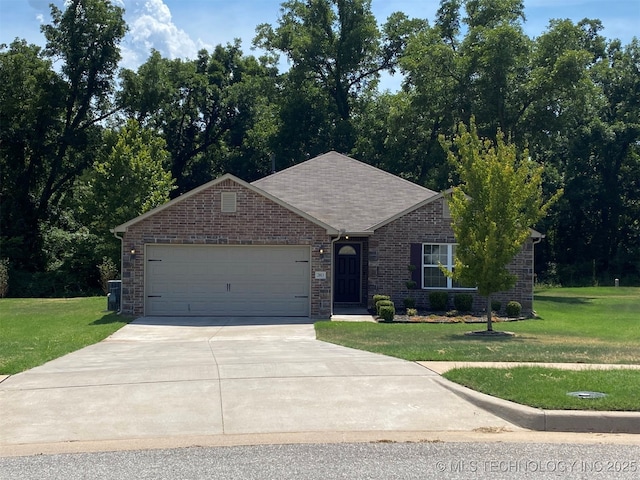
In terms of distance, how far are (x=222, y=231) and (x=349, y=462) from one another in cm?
1459

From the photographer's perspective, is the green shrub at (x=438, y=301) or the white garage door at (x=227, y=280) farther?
the green shrub at (x=438, y=301)

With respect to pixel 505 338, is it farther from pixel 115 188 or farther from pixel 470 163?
pixel 115 188

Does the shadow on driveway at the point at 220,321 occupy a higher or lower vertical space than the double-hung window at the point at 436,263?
lower

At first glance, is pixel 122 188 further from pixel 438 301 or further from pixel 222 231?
pixel 438 301

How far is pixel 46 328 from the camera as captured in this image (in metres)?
18.6

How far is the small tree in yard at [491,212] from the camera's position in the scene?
1689cm

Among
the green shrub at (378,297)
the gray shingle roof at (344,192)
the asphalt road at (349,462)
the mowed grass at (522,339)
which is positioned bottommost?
the asphalt road at (349,462)

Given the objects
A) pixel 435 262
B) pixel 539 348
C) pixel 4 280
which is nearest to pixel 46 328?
pixel 435 262

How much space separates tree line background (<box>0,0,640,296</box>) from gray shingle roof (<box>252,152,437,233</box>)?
23.4 ft

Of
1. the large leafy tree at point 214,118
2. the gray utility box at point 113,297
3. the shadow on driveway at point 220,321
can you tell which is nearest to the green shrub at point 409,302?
the shadow on driveway at point 220,321

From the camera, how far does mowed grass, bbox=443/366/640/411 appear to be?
805 cm

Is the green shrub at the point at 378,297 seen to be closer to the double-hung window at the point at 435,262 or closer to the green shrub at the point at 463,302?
the double-hung window at the point at 435,262

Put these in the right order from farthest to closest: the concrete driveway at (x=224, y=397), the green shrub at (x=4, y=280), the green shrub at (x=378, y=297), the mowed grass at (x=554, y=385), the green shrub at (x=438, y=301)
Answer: the green shrub at (x=4, y=280) → the green shrub at (x=438, y=301) → the green shrub at (x=378, y=297) → the mowed grass at (x=554, y=385) → the concrete driveway at (x=224, y=397)

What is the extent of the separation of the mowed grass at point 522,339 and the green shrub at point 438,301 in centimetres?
190
